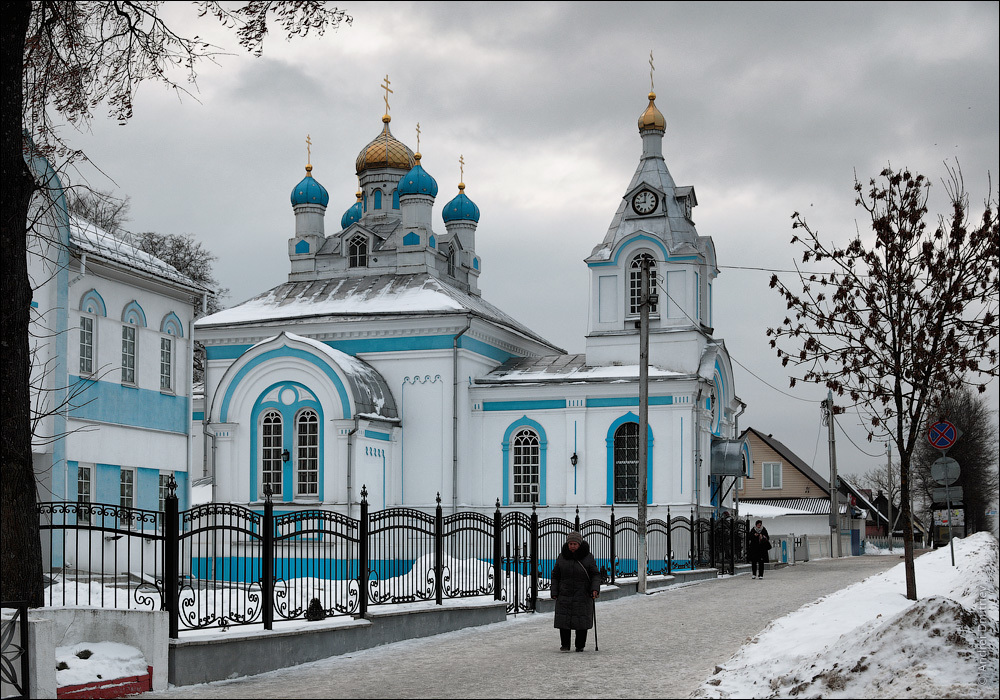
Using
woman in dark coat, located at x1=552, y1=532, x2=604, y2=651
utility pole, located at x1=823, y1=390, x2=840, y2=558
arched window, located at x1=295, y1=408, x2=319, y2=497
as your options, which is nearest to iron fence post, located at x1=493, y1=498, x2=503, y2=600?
woman in dark coat, located at x1=552, y1=532, x2=604, y2=651

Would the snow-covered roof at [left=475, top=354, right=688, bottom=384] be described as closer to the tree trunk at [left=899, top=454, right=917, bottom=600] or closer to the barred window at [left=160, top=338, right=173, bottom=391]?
the barred window at [left=160, top=338, right=173, bottom=391]

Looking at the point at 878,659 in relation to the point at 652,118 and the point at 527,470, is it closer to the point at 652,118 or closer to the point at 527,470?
the point at 527,470

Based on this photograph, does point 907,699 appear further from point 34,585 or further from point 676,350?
point 676,350

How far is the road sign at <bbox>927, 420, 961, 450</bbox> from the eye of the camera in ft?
55.7

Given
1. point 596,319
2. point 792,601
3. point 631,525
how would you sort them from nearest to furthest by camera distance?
point 792,601, point 631,525, point 596,319

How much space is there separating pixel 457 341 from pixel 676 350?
5875 mm

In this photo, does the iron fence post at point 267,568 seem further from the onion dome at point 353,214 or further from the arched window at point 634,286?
the onion dome at point 353,214

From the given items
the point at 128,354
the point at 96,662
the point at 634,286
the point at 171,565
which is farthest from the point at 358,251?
the point at 96,662

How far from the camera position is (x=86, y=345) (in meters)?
19.7

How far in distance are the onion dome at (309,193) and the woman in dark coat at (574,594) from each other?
86.6ft

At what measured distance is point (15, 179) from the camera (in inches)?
412

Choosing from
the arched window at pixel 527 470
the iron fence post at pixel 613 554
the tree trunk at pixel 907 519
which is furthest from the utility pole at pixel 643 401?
the tree trunk at pixel 907 519

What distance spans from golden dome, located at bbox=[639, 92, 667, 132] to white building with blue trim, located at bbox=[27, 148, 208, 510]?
50.0 feet

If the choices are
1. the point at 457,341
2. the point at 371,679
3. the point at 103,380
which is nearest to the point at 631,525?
the point at 457,341
